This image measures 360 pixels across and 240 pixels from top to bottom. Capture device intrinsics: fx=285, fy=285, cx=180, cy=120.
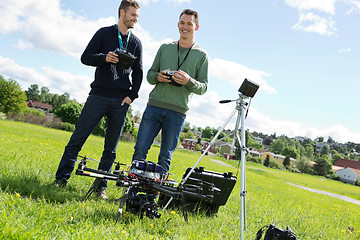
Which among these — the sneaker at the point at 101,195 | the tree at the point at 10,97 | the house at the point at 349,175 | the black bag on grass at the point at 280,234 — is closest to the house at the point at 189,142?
the house at the point at 349,175

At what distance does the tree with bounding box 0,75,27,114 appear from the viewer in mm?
53156

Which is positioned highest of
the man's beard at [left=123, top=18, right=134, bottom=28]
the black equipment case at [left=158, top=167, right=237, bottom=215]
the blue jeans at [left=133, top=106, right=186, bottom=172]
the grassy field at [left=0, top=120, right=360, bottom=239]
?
the man's beard at [left=123, top=18, right=134, bottom=28]

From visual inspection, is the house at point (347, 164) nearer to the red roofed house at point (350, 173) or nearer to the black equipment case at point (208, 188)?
the red roofed house at point (350, 173)

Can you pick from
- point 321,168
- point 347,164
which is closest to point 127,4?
point 321,168

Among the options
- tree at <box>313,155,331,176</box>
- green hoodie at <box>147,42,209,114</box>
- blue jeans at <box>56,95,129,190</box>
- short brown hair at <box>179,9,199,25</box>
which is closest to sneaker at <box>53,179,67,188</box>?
blue jeans at <box>56,95,129,190</box>

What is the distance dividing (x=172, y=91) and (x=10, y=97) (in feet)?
193

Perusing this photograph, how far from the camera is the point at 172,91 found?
13.5 feet

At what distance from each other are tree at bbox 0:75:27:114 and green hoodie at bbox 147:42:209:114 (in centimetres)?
5752

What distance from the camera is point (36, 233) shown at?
6.91 feet

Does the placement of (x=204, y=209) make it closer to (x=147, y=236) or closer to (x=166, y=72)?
(x=147, y=236)

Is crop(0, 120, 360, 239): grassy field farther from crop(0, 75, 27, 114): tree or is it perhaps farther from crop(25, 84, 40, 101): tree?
crop(25, 84, 40, 101): tree

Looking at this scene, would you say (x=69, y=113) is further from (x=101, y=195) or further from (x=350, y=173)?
(x=350, y=173)

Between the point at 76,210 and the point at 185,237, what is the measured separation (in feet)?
3.87

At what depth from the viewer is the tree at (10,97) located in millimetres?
53156
